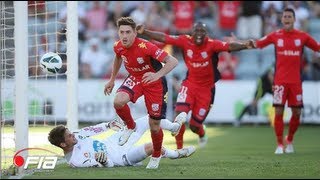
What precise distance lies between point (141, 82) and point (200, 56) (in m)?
3.27

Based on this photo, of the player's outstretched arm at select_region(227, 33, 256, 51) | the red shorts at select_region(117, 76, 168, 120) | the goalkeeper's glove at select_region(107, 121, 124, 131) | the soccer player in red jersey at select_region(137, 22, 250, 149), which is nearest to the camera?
the red shorts at select_region(117, 76, 168, 120)

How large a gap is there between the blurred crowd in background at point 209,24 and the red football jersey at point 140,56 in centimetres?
1245

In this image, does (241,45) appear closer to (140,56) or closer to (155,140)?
(140,56)

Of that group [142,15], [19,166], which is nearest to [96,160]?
[19,166]

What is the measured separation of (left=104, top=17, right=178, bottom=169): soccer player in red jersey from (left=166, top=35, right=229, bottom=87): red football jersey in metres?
2.89

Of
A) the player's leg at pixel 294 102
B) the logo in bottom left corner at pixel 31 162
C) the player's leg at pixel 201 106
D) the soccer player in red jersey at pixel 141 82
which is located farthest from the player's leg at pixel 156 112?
the player's leg at pixel 294 102

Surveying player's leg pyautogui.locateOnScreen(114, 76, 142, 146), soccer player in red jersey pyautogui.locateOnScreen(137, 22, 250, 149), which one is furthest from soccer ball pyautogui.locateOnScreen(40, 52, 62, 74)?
soccer player in red jersey pyautogui.locateOnScreen(137, 22, 250, 149)

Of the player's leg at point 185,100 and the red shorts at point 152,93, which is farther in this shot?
the player's leg at point 185,100

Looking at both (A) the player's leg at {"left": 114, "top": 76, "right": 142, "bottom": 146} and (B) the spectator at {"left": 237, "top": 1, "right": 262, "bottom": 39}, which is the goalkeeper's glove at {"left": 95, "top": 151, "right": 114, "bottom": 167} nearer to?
(A) the player's leg at {"left": 114, "top": 76, "right": 142, "bottom": 146}

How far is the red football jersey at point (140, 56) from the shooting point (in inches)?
434

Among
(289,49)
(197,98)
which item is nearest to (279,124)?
(289,49)

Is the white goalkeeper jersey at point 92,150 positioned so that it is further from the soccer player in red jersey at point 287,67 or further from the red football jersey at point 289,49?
the red football jersey at point 289,49

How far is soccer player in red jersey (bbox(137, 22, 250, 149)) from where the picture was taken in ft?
46.8

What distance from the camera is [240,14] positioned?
84.1 feet
